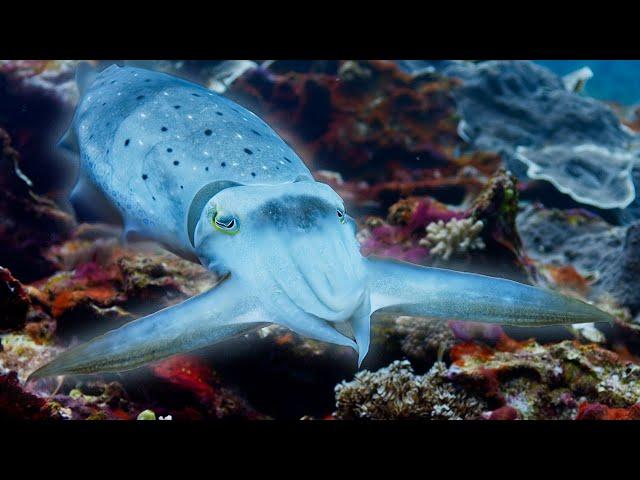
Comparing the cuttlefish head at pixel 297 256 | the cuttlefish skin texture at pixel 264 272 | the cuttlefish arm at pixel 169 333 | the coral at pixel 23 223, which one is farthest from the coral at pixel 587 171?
the coral at pixel 23 223

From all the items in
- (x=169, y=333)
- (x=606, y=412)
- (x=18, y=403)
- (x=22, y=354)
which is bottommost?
(x=22, y=354)

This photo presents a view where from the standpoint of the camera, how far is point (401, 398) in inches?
108

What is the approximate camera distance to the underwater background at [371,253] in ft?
9.39

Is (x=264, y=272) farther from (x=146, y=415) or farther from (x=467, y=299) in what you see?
(x=146, y=415)

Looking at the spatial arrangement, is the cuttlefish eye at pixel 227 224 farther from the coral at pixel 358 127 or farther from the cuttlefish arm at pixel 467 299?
the coral at pixel 358 127

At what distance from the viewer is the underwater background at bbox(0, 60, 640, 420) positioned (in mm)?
2861

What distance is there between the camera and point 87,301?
131 inches

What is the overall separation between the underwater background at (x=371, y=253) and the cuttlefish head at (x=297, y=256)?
1.31 metres

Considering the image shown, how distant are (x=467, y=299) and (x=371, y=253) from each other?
2313 millimetres

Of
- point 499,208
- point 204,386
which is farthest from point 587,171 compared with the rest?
point 204,386

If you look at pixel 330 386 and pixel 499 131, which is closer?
pixel 330 386
